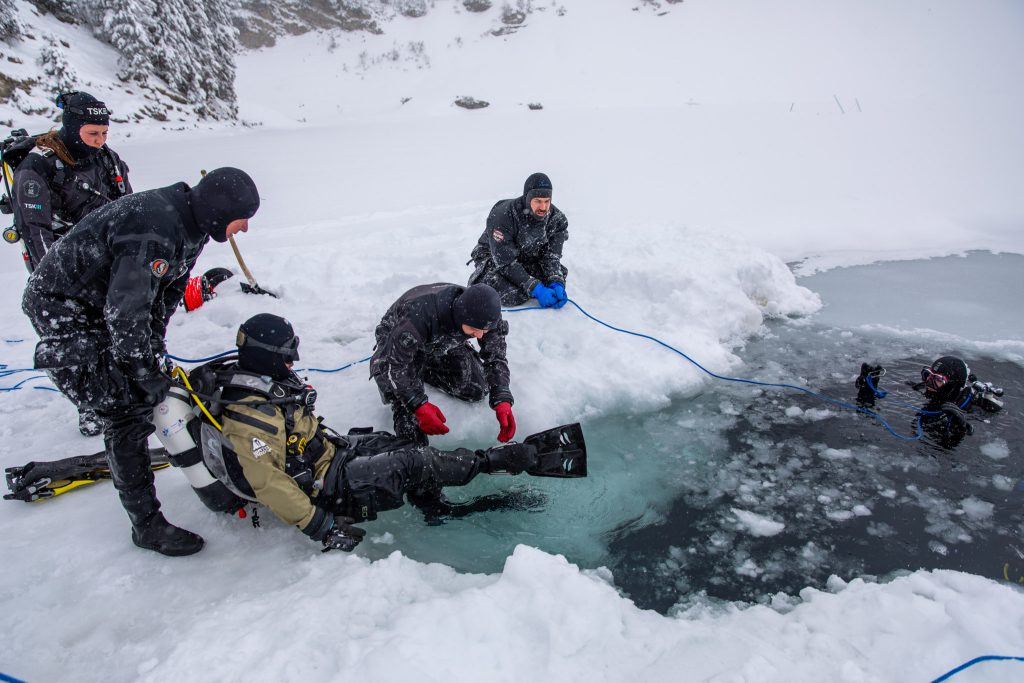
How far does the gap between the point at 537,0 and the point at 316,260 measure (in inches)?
1122

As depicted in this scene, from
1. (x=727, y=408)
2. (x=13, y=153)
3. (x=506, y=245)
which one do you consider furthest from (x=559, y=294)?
(x=13, y=153)

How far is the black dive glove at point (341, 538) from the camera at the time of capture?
2.22 metres

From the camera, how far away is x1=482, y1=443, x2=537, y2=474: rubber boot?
294cm

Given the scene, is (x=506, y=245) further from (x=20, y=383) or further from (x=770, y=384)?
(x=20, y=383)

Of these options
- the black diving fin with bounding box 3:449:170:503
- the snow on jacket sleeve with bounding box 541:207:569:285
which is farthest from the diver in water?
the black diving fin with bounding box 3:449:170:503

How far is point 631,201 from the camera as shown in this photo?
884 centimetres

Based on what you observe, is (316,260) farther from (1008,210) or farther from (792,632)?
(1008,210)

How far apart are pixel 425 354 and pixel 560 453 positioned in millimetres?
1008

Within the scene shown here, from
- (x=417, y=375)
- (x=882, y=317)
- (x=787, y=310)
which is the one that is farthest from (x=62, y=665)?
(x=882, y=317)

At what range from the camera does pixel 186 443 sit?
2240mm

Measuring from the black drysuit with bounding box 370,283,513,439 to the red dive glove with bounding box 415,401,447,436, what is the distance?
5cm

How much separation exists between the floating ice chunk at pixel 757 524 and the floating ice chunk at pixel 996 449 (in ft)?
5.39

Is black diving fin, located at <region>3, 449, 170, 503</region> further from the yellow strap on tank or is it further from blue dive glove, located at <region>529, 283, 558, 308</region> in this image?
blue dive glove, located at <region>529, 283, 558, 308</region>

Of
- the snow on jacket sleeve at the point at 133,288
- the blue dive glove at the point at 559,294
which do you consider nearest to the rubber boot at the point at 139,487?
the snow on jacket sleeve at the point at 133,288
